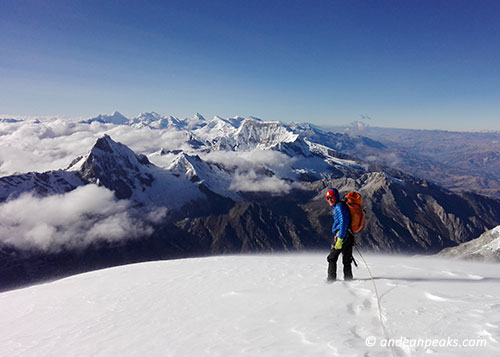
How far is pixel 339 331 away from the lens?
6973 mm

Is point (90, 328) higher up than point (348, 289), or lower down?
lower down

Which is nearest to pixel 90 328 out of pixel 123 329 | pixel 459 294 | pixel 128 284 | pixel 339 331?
pixel 123 329

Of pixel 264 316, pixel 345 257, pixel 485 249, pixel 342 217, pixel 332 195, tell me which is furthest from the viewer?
pixel 485 249

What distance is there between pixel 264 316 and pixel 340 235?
16.1ft

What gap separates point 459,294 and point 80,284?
17519 mm

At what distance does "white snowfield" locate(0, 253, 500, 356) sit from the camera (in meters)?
6.44

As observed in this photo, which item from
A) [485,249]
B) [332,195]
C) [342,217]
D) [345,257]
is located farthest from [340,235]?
[485,249]

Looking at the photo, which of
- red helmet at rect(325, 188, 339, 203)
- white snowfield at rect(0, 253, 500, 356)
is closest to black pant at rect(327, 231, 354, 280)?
white snowfield at rect(0, 253, 500, 356)

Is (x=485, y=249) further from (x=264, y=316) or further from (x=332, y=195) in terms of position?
(x=264, y=316)

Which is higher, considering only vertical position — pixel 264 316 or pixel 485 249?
pixel 264 316

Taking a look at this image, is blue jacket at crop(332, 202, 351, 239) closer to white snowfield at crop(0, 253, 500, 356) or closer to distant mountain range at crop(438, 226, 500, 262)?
white snowfield at crop(0, 253, 500, 356)

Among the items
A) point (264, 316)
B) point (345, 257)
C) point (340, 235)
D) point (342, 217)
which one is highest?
point (342, 217)

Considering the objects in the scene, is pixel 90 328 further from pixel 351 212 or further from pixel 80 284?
pixel 351 212

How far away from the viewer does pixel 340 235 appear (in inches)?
450
